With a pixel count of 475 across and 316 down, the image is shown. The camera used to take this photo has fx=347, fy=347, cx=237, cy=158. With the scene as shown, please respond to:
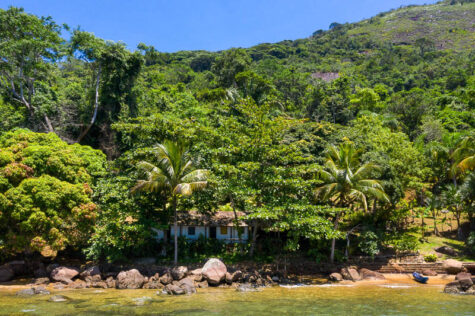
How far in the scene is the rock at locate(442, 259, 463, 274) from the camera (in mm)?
22048

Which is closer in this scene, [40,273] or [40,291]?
[40,291]

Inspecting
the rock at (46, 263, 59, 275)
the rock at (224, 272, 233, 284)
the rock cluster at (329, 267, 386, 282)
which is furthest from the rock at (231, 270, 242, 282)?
the rock at (46, 263, 59, 275)

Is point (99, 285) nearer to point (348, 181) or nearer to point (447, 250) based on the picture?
point (348, 181)

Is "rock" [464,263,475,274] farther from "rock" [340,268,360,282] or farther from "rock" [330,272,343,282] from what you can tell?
"rock" [330,272,343,282]

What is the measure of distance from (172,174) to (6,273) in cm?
1089

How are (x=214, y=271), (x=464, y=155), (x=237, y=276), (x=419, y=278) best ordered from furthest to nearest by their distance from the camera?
(x=464, y=155), (x=419, y=278), (x=237, y=276), (x=214, y=271)

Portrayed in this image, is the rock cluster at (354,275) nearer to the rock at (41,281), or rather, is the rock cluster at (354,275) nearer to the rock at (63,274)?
the rock at (63,274)

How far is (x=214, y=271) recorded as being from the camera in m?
20.1

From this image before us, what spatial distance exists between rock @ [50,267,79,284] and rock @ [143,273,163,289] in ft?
14.3

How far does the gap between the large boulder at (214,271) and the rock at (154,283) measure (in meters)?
2.56

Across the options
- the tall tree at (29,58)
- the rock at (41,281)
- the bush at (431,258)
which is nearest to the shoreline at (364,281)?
the rock at (41,281)

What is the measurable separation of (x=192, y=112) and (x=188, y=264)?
21.0 m

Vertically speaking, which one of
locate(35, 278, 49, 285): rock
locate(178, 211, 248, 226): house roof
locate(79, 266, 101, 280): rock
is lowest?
locate(35, 278, 49, 285): rock

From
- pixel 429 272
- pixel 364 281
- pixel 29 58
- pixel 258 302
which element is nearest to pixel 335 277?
pixel 364 281
